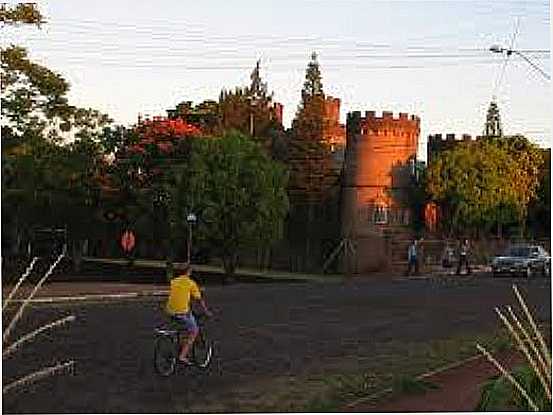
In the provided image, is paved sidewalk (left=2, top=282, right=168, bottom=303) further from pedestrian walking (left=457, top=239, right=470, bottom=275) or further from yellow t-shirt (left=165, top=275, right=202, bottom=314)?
pedestrian walking (left=457, top=239, right=470, bottom=275)

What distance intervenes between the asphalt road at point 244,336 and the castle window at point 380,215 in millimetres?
1228

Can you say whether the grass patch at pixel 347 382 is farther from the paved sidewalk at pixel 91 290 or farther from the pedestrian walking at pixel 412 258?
the pedestrian walking at pixel 412 258

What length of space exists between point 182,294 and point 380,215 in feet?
31.7

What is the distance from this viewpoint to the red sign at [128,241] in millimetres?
17611

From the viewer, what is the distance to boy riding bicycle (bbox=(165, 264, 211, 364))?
9.68 m

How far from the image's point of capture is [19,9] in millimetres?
12125

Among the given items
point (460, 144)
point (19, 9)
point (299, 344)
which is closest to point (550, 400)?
point (299, 344)

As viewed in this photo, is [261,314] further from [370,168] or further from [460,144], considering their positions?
[460,144]

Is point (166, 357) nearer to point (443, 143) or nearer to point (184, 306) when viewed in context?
point (184, 306)

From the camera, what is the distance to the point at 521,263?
2691cm

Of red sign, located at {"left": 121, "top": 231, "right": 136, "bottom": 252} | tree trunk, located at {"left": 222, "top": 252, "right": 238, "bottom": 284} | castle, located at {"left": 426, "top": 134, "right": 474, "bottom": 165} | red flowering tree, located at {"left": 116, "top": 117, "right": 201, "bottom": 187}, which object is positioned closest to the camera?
tree trunk, located at {"left": 222, "top": 252, "right": 238, "bottom": 284}

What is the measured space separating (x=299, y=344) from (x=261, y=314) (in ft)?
12.6

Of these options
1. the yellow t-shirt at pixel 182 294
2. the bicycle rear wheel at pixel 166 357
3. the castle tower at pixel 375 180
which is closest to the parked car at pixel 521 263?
the castle tower at pixel 375 180

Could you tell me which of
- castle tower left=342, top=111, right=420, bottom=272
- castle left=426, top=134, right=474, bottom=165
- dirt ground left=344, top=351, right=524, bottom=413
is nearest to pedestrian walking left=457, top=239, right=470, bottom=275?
castle left=426, top=134, right=474, bottom=165
